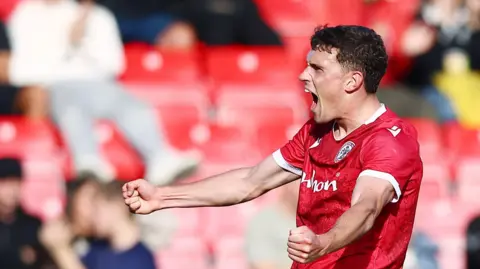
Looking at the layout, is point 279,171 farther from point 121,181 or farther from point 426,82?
point 426,82

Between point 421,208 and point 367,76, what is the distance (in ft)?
14.7

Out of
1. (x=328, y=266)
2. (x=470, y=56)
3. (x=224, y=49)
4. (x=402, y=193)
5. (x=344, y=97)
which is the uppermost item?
(x=470, y=56)

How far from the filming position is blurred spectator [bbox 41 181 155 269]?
7.27 m

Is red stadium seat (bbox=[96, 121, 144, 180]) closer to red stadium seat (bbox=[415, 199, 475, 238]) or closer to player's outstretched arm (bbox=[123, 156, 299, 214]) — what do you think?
red stadium seat (bbox=[415, 199, 475, 238])

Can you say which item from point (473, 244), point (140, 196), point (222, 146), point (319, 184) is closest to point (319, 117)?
point (319, 184)

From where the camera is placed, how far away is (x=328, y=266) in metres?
4.30

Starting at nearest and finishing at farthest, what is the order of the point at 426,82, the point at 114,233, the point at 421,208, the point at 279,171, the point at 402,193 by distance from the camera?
the point at 402,193, the point at 279,171, the point at 114,233, the point at 421,208, the point at 426,82

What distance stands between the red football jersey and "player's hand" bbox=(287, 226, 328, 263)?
54cm

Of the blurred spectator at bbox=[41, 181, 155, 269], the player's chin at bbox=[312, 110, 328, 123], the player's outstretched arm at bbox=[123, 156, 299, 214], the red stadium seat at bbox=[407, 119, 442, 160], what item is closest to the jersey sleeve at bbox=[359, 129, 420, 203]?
the player's chin at bbox=[312, 110, 328, 123]

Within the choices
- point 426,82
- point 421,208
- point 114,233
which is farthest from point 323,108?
point 426,82

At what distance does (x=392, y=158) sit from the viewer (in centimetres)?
405

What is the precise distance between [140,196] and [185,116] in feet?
13.3

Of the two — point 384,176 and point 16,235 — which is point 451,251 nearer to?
point 16,235

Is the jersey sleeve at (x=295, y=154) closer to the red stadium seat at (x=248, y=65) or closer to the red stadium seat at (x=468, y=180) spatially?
the red stadium seat at (x=248, y=65)
